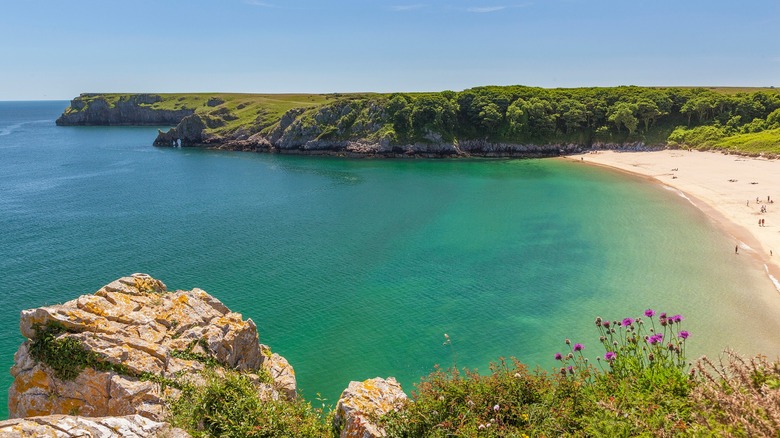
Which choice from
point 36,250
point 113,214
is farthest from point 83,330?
point 113,214

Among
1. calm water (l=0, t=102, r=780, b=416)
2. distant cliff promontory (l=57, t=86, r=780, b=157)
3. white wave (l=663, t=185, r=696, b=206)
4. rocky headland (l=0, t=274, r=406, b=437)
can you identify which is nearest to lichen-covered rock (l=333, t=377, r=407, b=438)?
rocky headland (l=0, t=274, r=406, b=437)

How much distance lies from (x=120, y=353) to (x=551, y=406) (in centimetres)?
1281

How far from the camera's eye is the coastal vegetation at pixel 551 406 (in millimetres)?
9023

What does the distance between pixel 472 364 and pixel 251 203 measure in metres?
51.9

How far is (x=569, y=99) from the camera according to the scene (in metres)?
119

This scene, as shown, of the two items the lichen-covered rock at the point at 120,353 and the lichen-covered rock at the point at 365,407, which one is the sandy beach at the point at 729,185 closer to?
the lichen-covered rock at the point at 365,407

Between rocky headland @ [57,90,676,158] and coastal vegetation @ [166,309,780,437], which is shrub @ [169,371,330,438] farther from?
rocky headland @ [57,90,676,158]

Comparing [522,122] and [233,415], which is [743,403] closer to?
[233,415]

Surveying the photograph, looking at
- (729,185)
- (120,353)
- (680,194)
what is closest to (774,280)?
(680,194)

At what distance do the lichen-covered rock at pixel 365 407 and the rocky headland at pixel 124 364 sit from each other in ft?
0.09

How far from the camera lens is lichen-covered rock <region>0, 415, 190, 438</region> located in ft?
26.7

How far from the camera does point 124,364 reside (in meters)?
14.1

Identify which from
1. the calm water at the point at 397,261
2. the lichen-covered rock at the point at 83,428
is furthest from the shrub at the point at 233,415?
the calm water at the point at 397,261

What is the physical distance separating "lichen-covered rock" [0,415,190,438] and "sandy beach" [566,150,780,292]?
4457 centimetres
